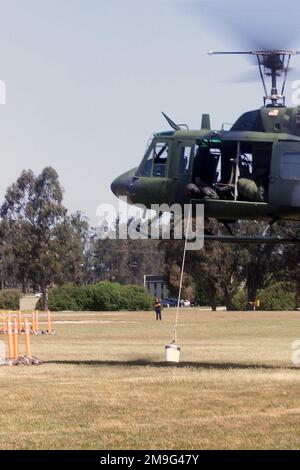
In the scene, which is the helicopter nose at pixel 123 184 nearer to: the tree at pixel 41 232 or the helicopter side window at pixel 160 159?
the helicopter side window at pixel 160 159

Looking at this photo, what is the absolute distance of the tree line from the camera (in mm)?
90750

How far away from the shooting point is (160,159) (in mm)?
21344

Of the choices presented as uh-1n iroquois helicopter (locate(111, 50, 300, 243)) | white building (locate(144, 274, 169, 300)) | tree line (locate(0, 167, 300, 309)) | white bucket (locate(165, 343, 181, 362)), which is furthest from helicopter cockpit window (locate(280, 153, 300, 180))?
white building (locate(144, 274, 169, 300))

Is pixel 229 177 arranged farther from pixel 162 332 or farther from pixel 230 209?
pixel 162 332

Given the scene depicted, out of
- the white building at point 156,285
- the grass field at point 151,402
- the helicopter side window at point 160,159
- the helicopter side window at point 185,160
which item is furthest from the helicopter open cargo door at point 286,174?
the white building at point 156,285

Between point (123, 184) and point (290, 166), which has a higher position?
point (290, 166)

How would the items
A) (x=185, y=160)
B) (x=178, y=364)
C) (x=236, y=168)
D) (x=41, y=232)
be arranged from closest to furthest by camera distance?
(x=236, y=168), (x=185, y=160), (x=178, y=364), (x=41, y=232)

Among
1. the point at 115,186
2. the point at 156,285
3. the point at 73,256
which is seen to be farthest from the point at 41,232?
the point at 115,186

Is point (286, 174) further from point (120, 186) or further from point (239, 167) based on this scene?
point (120, 186)

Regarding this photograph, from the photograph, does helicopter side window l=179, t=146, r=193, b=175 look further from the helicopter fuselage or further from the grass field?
the grass field

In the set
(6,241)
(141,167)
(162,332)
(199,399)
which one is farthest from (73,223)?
(199,399)

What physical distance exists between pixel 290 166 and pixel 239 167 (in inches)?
42.5
